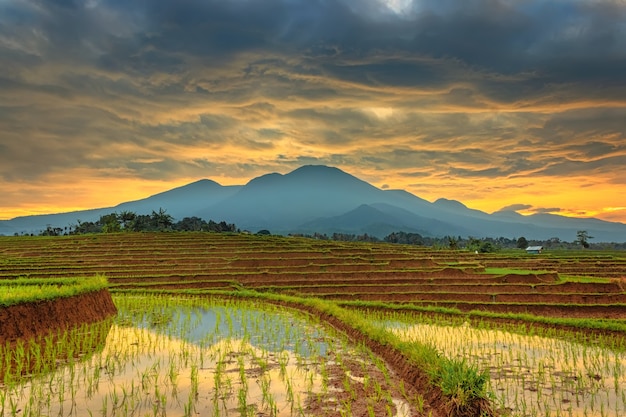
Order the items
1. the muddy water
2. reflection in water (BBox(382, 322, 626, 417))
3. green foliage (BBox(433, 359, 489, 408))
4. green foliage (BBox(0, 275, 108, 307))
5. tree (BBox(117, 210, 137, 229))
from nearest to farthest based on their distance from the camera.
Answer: green foliage (BBox(433, 359, 489, 408)) < the muddy water < reflection in water (BBox(382, 322, 626, 417)) < green foliage (BBox(0, 275, 108, 307)) < tree (BBox(117, 210, 137, 229))

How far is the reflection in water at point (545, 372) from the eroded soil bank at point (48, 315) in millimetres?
10381

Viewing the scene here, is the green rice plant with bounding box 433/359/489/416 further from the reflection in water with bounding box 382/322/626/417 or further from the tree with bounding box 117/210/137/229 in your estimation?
the tree with bounding box 117/210/137/229

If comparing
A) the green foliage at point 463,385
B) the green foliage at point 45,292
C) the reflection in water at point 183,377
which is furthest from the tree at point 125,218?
the green foliage at point 463,385

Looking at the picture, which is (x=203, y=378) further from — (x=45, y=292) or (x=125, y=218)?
(x=125, y=218)

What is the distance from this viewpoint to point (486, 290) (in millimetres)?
24797

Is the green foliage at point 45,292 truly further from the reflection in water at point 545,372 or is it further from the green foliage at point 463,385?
the green foliage at point 463,385

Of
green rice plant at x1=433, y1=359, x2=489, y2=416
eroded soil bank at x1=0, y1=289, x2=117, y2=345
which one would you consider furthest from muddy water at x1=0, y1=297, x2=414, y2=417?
eroded soil bank at x1=0, y1=289, x2=117, y2=345

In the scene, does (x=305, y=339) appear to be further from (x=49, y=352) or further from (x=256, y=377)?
(x=49, y=352)

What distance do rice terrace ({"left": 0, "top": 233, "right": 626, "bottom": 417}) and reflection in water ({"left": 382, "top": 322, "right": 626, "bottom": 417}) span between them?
41 mm

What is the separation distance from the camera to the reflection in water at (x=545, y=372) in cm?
659

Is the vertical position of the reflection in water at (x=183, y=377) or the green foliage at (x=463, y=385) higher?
the green foliage at (x=463, y=385)

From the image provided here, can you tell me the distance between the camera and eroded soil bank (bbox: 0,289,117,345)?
11266mm

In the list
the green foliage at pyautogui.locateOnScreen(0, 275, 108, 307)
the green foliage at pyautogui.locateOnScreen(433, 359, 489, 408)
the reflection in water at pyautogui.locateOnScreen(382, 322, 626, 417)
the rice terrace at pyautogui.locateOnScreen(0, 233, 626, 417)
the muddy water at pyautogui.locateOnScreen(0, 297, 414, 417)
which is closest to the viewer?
the green foliage at pyautogui.locateOnScreen(433, 359, 489, 408)

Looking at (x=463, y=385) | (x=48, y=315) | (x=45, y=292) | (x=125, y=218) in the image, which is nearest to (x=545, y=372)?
(x=463, y=385)
